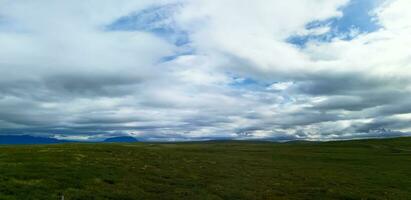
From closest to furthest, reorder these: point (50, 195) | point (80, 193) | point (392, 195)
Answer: point (50, 195), point (80, 193), point (392, 195)

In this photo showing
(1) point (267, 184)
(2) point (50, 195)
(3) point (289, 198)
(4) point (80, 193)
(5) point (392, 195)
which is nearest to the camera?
(2) point (50, 195)

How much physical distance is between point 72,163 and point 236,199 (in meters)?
25.0

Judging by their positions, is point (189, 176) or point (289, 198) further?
point (189, 176)

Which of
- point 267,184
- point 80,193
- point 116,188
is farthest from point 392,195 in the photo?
point 80,193

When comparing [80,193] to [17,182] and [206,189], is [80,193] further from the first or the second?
[206,189]

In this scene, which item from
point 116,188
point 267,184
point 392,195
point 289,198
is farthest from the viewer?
point 267,184

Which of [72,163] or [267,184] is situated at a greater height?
[72,163]

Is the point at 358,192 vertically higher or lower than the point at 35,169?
lower

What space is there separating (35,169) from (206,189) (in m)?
19.3

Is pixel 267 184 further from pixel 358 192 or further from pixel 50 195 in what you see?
pixel 50 195

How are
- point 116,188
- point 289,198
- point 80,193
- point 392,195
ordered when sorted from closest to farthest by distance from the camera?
point 80,193, point 116,188, point 289,198, point 392,195

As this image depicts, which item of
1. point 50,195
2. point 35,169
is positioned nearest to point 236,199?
point 50,195

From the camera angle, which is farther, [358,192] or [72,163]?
[72,163]

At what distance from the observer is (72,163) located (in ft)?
158
